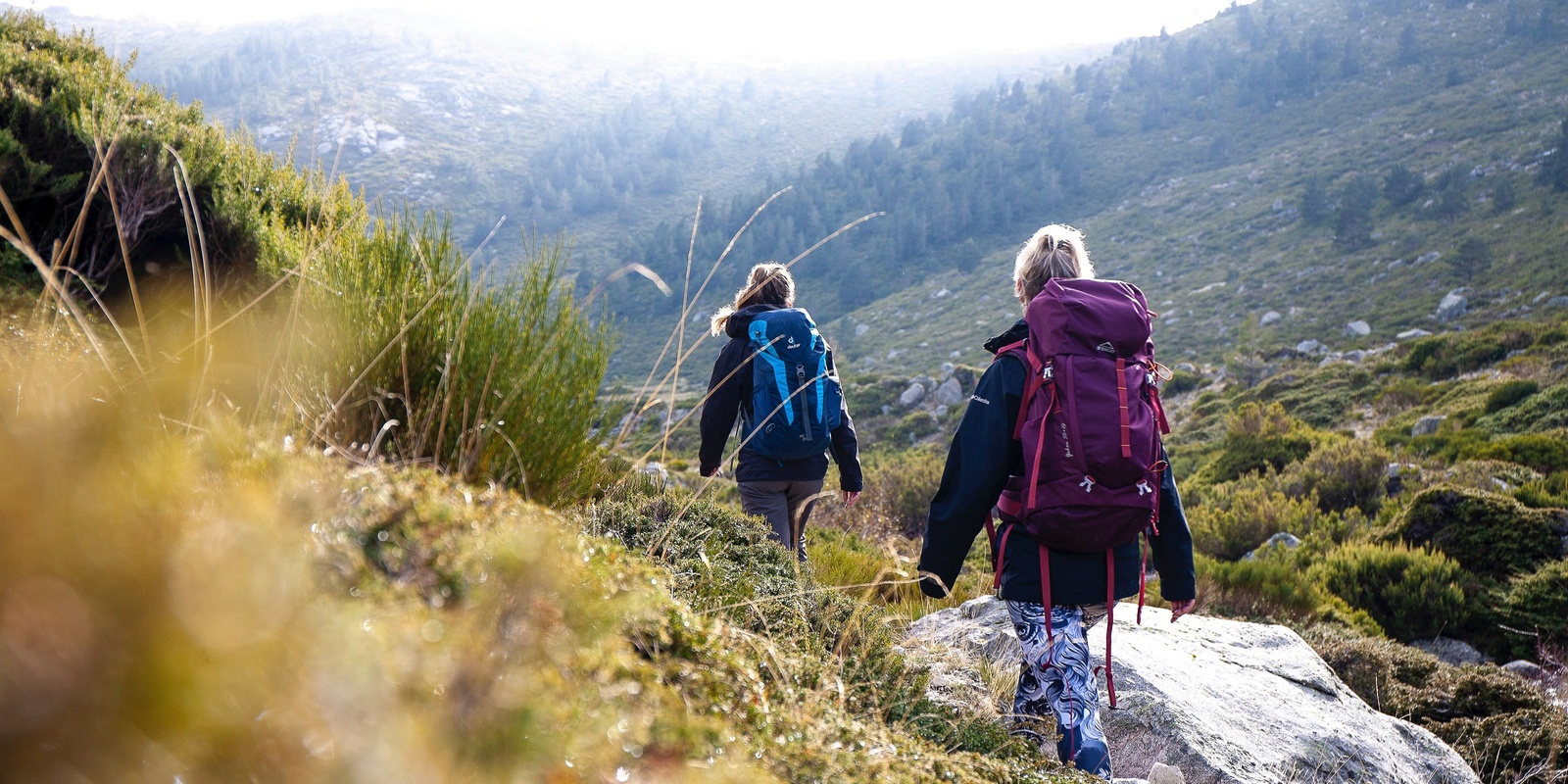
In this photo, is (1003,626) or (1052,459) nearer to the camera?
(1052,459)

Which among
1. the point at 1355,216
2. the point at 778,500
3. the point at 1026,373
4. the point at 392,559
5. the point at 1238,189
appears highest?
the point at 392,559

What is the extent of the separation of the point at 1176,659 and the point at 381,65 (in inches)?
5239

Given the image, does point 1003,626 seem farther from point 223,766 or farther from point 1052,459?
point 223,766

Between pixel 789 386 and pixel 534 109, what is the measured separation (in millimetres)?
114708

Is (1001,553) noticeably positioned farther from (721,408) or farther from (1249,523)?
(1249,523)

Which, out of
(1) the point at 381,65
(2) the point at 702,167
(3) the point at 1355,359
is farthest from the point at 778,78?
(3) the point at 1355,359

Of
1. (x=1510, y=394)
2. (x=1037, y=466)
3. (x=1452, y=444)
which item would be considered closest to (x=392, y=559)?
(x=1037, y=466)

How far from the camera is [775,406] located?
417 cm

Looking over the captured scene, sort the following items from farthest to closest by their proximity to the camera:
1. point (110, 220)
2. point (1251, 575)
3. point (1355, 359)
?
point (1355, 359) → point (1251, 575) → point (110, 220)

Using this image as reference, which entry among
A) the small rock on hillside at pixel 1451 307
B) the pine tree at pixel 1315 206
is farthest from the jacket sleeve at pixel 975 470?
the pine tree at pixel 1315 206

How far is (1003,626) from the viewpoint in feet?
13.3

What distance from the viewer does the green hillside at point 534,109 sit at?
7725 cm

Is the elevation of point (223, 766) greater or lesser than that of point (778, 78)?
lesser

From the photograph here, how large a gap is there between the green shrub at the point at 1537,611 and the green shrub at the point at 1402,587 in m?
0.33
